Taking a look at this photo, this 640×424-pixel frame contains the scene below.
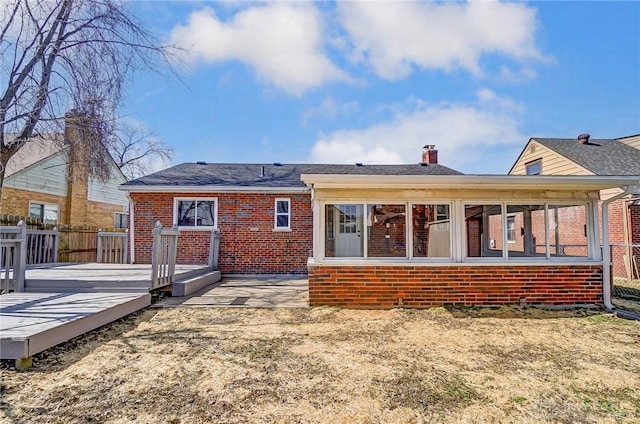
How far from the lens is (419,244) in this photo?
629cm

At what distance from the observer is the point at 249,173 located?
38.8 ft

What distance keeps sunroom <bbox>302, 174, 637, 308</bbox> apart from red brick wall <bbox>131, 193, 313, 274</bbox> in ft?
13.0

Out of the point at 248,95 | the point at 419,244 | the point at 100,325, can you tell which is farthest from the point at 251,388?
the point at 248,95

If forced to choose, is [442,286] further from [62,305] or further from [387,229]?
[62,305]

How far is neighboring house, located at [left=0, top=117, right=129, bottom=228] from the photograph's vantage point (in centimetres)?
1255

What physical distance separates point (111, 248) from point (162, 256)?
17.6 feet

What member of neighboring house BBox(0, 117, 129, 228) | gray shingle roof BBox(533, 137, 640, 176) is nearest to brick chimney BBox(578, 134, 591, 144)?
gray shingle roof BBox(533, 137, 640, 176)

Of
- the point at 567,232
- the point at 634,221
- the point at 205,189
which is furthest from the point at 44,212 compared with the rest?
the point at 634,221

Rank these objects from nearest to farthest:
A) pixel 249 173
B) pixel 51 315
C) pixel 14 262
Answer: pixel 51 315, pixel 14 262, pixel 249 173

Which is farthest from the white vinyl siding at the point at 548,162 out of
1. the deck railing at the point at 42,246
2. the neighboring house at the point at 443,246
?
the deck railing at the point at 42,246

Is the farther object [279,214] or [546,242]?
[279,214]

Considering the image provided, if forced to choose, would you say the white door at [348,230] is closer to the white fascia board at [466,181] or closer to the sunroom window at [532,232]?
the white fascia board at [466,181]

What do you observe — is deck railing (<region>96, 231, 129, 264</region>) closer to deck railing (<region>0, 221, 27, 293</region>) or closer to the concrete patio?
the concrete patio

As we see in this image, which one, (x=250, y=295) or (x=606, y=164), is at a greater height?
(x=606, y=164)
